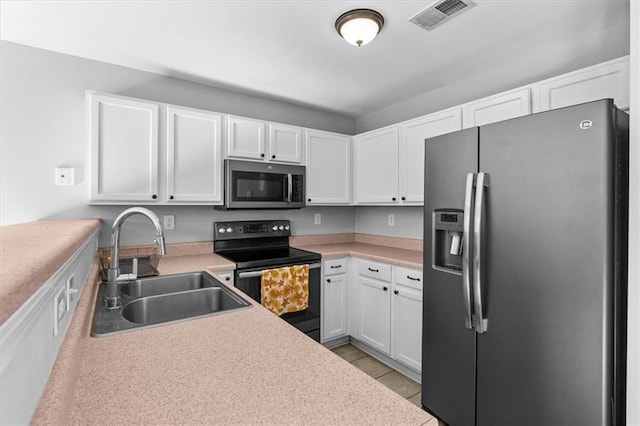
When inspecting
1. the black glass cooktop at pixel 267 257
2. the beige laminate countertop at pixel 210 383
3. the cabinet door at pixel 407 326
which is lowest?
the cabinet door at pixel 407 326

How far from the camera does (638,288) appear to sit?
1189mm

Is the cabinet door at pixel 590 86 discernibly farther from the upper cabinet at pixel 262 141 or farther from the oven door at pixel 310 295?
the oven door at pixel 310 295

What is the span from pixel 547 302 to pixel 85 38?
305cm

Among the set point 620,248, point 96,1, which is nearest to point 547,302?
point 620,248

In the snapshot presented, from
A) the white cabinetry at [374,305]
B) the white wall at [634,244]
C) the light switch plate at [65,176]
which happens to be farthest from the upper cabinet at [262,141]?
the white wall at [634,244]

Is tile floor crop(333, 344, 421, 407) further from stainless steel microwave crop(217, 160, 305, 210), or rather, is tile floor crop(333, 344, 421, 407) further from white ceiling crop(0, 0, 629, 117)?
white ceiling crop(0, 0, 629, 117)

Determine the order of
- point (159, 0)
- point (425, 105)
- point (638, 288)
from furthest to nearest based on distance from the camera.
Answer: point (425, 105) → point (159, 0) → point (638, 288)

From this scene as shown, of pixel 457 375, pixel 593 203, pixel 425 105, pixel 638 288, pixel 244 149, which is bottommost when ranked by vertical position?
pixel 457 375

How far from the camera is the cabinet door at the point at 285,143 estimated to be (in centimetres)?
284

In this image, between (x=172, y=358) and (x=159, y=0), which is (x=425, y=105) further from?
(x=172, y=358)

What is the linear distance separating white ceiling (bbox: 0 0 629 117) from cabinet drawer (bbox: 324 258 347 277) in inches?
62.9

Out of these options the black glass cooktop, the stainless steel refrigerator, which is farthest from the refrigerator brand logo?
the black glass cooktop

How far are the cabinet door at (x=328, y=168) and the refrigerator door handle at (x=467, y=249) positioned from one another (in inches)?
67.0

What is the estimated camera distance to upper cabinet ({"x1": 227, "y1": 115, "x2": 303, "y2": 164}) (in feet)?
8.68
